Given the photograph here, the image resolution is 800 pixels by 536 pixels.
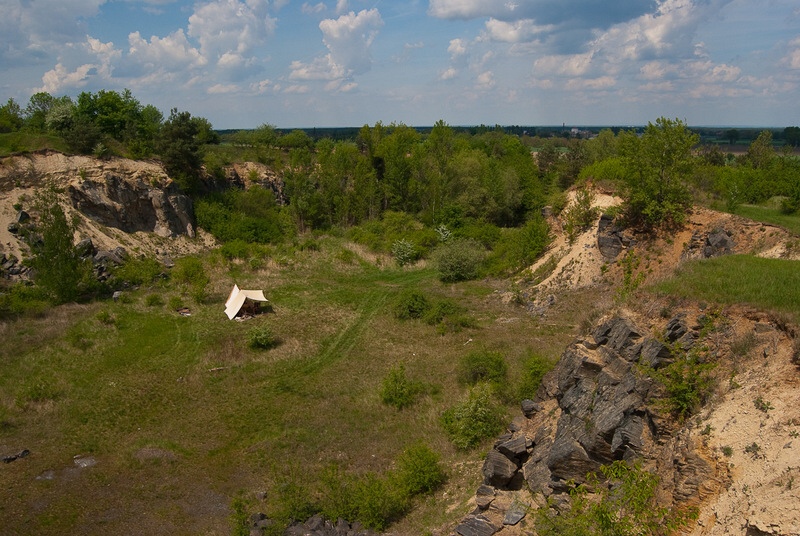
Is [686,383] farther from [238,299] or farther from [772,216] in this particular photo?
[238,299]

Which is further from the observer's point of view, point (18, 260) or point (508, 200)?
point (508, 200)

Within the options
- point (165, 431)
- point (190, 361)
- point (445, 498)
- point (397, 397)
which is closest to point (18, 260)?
point (190, 361)

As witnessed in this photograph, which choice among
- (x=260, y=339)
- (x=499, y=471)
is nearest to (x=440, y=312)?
(x=260, y=339)

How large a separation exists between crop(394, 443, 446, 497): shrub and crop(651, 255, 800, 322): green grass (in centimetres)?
698

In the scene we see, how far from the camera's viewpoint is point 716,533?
24.3 feet

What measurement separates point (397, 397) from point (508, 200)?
105 feet

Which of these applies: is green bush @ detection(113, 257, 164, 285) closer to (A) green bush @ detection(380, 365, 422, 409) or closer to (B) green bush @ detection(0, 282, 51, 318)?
(B) green bush @ detection(0, 282, 51, 318)

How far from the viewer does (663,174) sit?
79.7ft

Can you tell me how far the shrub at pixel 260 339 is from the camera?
2261 cm

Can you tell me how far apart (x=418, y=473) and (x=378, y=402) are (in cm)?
536

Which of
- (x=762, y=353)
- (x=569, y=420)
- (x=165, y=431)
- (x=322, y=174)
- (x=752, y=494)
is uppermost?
(x=322, y=174)

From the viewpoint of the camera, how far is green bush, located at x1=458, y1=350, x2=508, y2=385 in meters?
18.0

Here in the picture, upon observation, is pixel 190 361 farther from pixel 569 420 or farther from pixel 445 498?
pixel 569 420

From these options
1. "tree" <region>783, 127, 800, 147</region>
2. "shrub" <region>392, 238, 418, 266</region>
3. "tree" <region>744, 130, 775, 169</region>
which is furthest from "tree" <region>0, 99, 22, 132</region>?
"tree" <region>783, 127, 800, 147</region>
